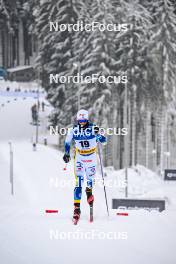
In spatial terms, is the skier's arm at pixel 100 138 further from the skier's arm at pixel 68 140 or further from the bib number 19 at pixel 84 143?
the skier's arm at pixel 68 140

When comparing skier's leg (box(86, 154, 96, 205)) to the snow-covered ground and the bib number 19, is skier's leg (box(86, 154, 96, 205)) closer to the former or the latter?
the bib number 19

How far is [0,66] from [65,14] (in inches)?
626

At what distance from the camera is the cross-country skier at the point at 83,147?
6.57 meters

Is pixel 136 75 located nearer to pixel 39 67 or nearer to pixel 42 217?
pixel 39 67

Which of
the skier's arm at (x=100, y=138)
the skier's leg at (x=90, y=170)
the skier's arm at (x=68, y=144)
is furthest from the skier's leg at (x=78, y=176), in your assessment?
the skier's arm at (x=100, y=138)

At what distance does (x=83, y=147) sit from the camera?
6699 mm

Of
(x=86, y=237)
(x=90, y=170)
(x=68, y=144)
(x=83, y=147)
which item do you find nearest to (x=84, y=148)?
(x=83, y=147)

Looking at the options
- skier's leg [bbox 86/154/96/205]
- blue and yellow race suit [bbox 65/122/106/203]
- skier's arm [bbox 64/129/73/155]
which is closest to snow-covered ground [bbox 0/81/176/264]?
skier's leg [bbox 86/154/96/205]

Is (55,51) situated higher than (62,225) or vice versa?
(55,51)

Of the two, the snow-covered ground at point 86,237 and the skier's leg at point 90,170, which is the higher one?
the skier's leg at point 90,170

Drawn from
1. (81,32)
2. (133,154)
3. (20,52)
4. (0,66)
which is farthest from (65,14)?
(0,66)

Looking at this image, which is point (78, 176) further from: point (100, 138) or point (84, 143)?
point (100, 138)

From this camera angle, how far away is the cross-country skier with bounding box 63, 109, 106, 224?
6570 mm

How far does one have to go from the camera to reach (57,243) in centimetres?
562
